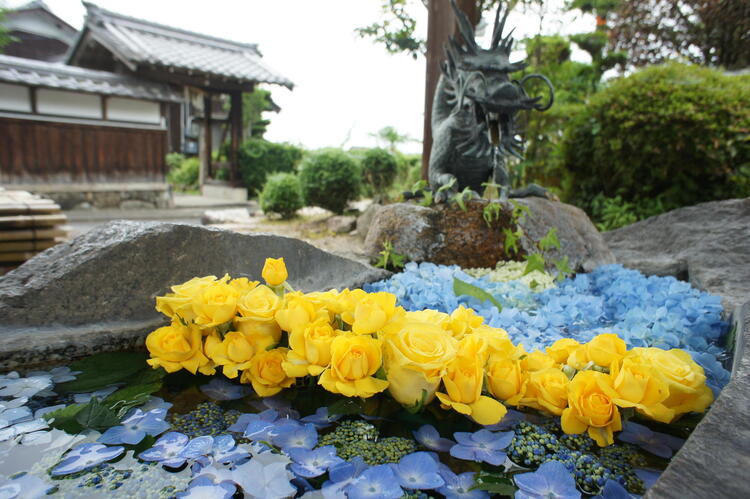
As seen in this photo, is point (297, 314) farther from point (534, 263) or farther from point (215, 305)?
point (534, 263)

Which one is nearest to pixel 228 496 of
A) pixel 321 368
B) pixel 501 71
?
pixel 321 368

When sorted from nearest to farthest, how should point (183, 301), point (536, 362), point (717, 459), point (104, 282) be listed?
point (717, 459)
point (536, 362)
point (183, 301)
point (104, 282)

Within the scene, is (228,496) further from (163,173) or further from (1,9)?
(1,9)

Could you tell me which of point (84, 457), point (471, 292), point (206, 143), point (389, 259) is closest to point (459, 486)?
point (84, 457)

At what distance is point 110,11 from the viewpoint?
12.4 m

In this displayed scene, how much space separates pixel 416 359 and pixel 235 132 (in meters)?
13.7

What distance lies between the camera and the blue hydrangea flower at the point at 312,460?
97 cm

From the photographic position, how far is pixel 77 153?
1109 centimetres

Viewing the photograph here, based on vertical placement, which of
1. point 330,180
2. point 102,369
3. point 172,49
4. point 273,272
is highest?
point 172,49

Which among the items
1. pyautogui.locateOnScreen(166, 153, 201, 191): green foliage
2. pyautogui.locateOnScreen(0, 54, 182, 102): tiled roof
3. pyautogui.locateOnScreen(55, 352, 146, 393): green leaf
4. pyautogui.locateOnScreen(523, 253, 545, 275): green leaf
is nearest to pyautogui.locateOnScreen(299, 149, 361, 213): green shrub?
pyautogui.locateOnScreen(0, 54, 182, 102): tiled roof

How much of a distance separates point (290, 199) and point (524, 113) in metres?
4.52

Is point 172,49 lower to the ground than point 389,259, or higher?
higher

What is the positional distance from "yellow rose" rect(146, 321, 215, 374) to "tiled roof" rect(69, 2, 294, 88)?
11.6m

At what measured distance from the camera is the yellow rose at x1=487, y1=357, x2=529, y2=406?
117 cm
